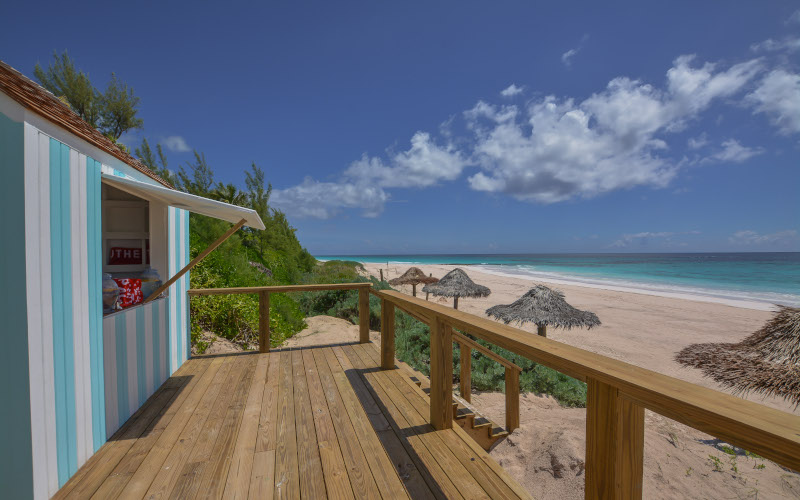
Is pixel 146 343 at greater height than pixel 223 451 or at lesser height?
greater

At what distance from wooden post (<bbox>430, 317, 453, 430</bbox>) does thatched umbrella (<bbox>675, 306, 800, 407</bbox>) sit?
3.03 metres

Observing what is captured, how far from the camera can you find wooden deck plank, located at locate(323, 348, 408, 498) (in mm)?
1842

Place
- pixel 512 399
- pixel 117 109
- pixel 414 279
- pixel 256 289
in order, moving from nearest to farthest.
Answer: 1. pixel 512 399
2. pixel 256 289
3. pixel 117 109
4. pixel 414 279

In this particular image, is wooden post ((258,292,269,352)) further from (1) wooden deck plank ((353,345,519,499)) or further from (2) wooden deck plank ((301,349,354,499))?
(1) wooden deck plank ((353,345,519,499))

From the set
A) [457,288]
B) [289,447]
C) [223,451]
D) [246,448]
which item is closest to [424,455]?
[289,447]

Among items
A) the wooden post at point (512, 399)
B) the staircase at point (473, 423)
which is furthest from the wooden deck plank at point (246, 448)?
the wooden post at point (512, 399)

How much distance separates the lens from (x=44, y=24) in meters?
7.64

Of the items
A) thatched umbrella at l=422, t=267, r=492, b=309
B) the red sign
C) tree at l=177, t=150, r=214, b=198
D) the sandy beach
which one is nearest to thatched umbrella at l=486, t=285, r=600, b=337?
the sandy beach

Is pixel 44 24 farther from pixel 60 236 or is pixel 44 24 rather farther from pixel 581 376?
pixel 581 376

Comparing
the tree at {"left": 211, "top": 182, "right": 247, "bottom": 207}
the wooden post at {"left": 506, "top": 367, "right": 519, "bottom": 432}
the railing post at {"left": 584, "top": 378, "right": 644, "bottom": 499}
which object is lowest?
the wooden post at {"left": 506, "top": 367, "right": 519, "bottom": 432}

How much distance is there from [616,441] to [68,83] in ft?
62.0

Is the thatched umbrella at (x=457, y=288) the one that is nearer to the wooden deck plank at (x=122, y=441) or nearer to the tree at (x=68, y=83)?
the wooden deck plank at (x=122, y=441)

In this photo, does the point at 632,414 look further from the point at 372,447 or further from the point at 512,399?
the point at 512,399

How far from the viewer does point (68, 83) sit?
1255cm
